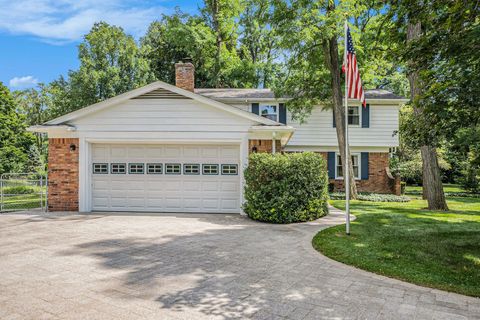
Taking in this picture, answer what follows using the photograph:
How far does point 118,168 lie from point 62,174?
180cm

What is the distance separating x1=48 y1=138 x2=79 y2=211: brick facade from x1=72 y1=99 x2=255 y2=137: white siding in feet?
2.74

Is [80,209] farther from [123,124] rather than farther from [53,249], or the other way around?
[53,249]

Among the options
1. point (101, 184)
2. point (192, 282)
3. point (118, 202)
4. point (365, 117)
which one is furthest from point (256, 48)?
point (192, 282)

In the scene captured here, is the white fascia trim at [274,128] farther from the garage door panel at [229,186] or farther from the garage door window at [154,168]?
the garage door window at [154,168]

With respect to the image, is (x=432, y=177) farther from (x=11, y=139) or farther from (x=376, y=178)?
(x=11, y=139)

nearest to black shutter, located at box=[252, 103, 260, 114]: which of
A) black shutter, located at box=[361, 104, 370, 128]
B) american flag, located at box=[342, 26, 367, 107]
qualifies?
black shutter, located at box=[361, 104, 370, 128]

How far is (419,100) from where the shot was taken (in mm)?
6035

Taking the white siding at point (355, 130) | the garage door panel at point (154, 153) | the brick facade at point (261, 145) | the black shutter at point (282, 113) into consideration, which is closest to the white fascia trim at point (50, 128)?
the garage door panel at point (154, 153)

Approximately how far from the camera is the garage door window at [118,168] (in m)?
10.9

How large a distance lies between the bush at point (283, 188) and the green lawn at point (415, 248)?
1.31 metres

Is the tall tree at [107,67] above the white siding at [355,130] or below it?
above

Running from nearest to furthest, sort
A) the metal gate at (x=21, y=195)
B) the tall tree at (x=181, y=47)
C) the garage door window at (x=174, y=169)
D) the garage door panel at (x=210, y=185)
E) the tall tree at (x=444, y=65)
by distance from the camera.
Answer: the tall tree at (x=444, y=65)
the garage door panel at (x=210, y=185)
the garage door window at (x=174, y=169)
the metal gate at (x=21, y=195)
the tall tree at (x=181, y=47)

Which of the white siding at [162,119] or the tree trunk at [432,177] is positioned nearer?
the white siding at [162,119]

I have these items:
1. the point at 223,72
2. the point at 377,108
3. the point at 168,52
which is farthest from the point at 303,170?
the point at 168,52
